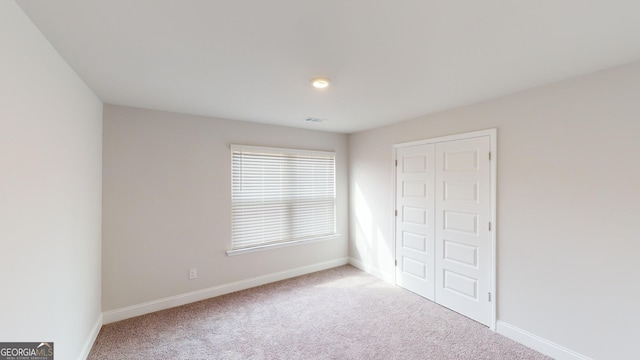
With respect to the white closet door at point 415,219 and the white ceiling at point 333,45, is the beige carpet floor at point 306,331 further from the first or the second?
the white ceiling at point 333,45

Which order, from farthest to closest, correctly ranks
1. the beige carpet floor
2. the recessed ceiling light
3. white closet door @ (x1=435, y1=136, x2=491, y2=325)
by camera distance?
white closet door @ (x1=435, y1=136, x2=491, y2=325), the beige carpet floor, the recessed ceiling light

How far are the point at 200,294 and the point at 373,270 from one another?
2.59m

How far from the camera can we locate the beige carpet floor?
2.31 m

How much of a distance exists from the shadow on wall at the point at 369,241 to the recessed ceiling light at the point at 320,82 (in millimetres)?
2508

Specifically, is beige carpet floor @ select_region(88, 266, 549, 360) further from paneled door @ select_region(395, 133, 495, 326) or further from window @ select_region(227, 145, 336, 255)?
window @ select_region(227, 145, 336, 255)

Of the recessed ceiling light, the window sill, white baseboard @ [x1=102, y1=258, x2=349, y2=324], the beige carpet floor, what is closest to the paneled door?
the beige carpet floor

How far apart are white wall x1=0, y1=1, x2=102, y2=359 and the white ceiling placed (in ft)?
0.65

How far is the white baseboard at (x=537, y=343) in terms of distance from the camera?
7.09 ft

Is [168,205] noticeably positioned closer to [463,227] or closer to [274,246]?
[274,246]

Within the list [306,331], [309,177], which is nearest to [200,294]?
[306,331]

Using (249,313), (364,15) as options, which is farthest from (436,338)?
(364,15)

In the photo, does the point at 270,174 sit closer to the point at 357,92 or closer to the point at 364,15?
the point at 357,92

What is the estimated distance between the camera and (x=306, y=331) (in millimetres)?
2648

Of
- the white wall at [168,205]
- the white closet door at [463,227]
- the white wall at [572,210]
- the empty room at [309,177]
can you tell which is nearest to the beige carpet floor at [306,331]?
the empty room at [309,177]
